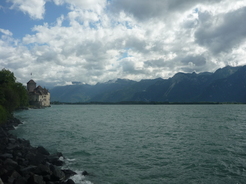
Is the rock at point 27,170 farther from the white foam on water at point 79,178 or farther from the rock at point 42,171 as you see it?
the white foam on water at point 79,178

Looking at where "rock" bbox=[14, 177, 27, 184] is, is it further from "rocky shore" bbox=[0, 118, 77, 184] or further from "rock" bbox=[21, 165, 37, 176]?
"rock" bbox=[21, 165, 37, 176]

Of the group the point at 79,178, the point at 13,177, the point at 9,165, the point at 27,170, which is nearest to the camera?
the point at 13,177

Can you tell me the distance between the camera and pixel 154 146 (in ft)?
104

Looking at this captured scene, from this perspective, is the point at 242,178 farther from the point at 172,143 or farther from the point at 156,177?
the point at 172,143

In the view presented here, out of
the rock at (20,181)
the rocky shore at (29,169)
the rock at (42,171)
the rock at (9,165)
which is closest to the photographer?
Result: the rock at (20,181)

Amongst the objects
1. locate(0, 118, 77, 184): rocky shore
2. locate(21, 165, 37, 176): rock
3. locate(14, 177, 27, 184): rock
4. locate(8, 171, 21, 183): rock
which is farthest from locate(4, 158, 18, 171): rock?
locate(14, 177, 27, 184): rock

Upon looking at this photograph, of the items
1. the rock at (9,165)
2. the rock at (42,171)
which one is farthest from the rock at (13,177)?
the rock at (9,165)

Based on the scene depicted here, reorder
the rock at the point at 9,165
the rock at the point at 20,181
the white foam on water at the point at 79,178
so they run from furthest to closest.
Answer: the white foam on water at the point at 79,178, the rock at the point at 9,165, the rock at the point at 20,181

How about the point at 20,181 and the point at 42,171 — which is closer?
the point at 20,181

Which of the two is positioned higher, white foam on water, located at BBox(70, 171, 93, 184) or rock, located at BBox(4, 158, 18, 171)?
rock, located at BBox(4, 158, 18, 171)

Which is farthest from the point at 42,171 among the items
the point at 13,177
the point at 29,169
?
the point at 13,177

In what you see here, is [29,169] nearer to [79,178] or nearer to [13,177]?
[13,177]

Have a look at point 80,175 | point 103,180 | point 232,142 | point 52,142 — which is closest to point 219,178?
point 103,180

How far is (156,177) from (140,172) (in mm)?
1916
